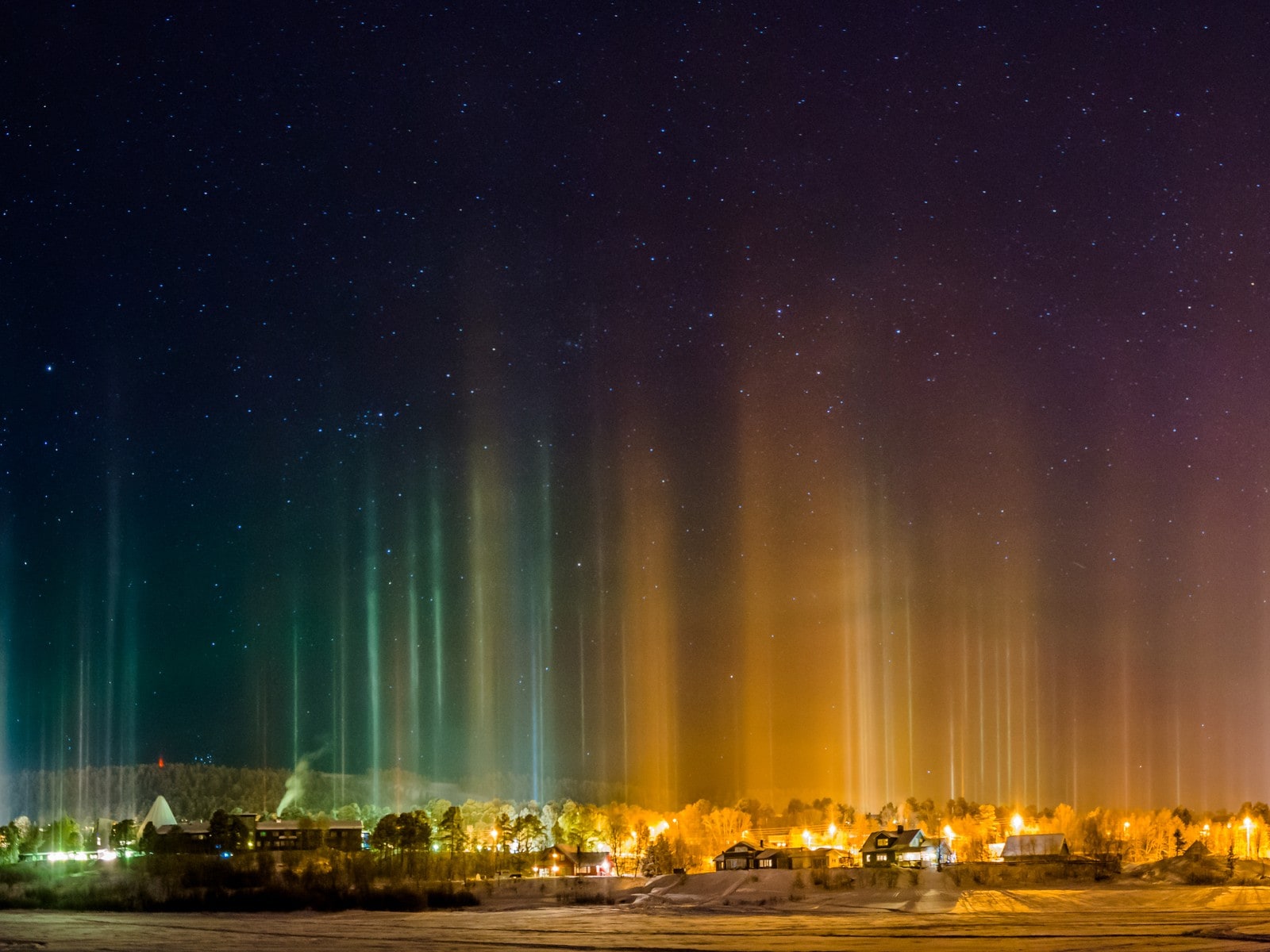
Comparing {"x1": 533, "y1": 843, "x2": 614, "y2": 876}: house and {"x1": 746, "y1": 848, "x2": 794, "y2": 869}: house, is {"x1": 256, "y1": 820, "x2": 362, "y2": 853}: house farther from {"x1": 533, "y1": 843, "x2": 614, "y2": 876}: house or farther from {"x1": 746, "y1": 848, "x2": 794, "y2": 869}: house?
{"x1": 746, "y1": 848, "x2": 794, "y2": 869}: house

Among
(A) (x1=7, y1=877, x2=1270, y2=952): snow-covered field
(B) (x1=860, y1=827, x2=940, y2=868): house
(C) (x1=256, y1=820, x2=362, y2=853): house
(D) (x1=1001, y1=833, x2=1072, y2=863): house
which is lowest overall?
(D) (x1=1001, y1=833, x2=1072, y2=863): house

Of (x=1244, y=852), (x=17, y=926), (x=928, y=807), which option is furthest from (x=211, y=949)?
(x=928, y=807)

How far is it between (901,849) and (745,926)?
54.7 m

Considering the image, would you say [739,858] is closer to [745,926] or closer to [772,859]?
[772,859]

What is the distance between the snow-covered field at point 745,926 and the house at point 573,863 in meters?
28.2

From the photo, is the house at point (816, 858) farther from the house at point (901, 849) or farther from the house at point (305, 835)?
the house at point (305, 835)

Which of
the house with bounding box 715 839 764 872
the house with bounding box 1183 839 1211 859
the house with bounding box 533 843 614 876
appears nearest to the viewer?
the house with bounding box 1183 839 1211 859

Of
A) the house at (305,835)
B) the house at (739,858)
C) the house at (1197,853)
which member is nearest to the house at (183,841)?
the house at (305,835)

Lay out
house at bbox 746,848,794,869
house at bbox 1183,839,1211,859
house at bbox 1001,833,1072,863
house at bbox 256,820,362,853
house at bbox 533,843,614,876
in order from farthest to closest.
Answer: house at bbox 256,820,362,853
house at bbox 1001,833,1072,863
house at bbox 533,843,614,876
house at bbox 746,848,794,869
house at bbox 1183,839,1211,859

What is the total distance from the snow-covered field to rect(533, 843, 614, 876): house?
2822cm

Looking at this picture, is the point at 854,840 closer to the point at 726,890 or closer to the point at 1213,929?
the point at 726,890

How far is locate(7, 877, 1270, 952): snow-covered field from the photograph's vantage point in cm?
3528

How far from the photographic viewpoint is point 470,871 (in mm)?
77312

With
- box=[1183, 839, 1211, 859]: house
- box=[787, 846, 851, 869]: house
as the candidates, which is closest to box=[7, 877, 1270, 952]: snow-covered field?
→ box=[1183, 839, 1211, 859]: house
